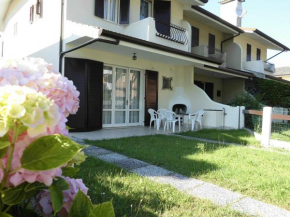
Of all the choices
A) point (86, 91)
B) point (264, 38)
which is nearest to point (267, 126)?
point (86, 91)

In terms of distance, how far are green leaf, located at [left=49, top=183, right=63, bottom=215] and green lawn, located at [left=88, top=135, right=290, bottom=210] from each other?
3.12 m

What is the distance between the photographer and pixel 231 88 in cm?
1727

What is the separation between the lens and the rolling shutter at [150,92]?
1116cm

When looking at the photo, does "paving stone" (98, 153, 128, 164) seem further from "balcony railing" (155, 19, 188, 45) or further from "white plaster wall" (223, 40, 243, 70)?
"white plaster wall" (223, 40, 243, 70)

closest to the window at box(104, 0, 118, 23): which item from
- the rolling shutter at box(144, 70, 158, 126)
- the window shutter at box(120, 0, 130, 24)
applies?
the window shutter at box(120, 0, 130, 24)

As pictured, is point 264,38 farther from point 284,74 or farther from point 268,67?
point 284,74

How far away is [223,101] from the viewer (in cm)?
1788

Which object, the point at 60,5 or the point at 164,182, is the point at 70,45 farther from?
the point at 164,182

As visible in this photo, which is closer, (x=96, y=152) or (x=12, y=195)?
(x=12, y=195)

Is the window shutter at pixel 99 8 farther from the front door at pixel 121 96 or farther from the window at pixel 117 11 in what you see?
the front door at pixel 121 96

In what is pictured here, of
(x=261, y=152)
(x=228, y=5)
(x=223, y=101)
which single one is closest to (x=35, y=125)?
(x=261, y=152)

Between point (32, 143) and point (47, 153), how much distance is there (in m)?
0.06

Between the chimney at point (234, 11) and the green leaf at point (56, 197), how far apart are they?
2304 cm

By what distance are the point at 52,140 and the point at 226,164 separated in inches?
179
